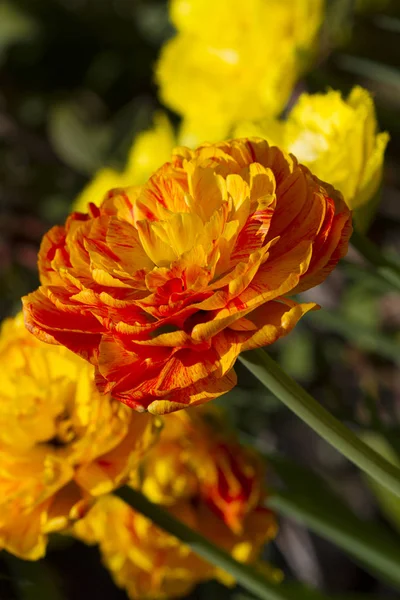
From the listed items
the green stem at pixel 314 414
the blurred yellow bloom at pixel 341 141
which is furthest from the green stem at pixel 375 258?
the green stem at pixel 314 414

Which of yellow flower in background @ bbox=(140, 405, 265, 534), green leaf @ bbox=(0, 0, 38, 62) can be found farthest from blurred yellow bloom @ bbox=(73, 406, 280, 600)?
green leaf @ bbox=(0, 0, 38, 62)

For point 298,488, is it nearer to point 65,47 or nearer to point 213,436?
point 213,436

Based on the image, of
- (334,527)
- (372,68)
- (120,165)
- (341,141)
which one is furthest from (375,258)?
(120,165)

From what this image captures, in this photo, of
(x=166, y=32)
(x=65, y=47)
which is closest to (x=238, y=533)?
(x=166, y=32)

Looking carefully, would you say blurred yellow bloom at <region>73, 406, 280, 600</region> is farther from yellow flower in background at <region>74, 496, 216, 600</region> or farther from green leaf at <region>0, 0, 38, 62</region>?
green leaf at <region>0, 0, 38, 62</region>

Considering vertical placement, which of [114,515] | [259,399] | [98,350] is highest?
[98,350]

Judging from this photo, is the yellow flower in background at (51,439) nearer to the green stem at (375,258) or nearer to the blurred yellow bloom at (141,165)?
the green stem at (375,258)
